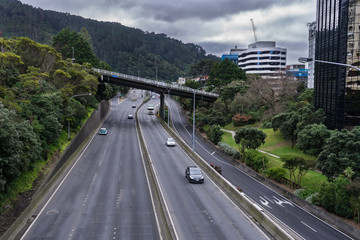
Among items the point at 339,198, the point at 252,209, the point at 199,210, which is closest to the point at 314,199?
the point at 339,198

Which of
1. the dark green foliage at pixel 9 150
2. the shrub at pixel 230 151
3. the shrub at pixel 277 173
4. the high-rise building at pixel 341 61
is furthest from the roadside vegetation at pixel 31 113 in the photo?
the high-rise building at pixel 341 61

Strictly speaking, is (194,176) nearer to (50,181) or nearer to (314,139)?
(50,181)

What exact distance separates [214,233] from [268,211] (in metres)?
11.9

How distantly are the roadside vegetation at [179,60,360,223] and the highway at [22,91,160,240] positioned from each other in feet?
57.1

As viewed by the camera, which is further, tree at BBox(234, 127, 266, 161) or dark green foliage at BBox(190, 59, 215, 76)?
dark green foliage at BBox(190, 59, 215, 76)

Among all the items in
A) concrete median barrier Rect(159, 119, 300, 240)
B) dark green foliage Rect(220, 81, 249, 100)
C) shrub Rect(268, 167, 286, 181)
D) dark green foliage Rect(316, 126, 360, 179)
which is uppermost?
dark green foliage Rect(220, 81, 249, 100)

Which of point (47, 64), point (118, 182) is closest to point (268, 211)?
point (118, 182)

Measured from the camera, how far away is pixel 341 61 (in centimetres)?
4841

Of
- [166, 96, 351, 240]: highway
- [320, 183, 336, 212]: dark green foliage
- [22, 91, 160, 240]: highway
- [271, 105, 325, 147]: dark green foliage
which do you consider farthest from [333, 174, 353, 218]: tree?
[271, 105, 325, 147]: dark green foliage

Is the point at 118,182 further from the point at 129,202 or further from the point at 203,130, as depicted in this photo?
the point at 203,130

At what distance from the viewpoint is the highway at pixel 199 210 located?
2019 cm

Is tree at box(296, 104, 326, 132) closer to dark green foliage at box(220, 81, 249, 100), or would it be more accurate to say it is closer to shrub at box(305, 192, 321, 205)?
shrub at box(305, 192, 321, 205)

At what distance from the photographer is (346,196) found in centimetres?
2848

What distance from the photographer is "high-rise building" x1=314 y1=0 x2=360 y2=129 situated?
47.3 m
